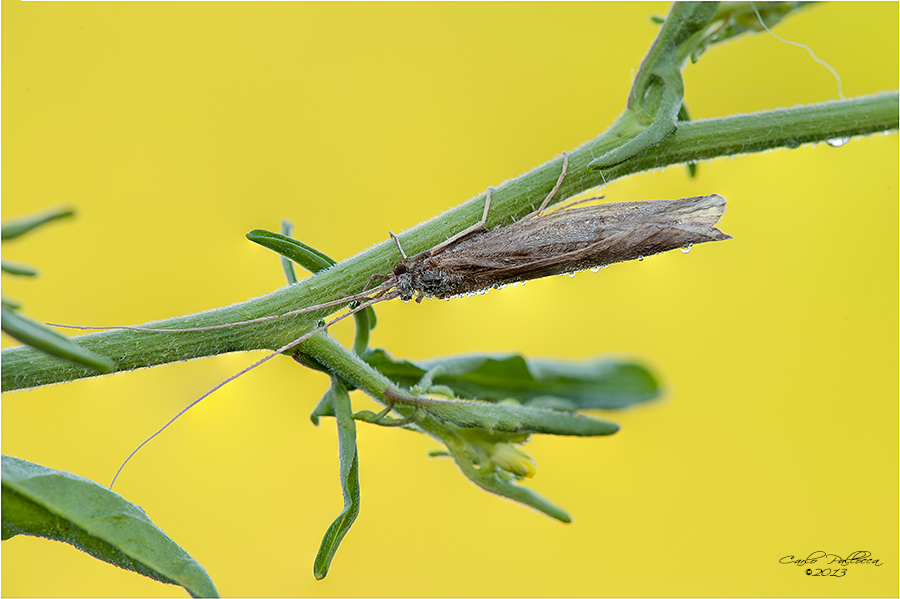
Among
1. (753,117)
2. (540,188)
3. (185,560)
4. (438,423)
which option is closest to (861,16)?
(753,117)

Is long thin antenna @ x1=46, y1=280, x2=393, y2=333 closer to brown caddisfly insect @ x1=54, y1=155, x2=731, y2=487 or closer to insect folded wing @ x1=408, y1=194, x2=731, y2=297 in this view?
brown caddisfly insect @ x1=54, y1=155, x2=731, y2=487

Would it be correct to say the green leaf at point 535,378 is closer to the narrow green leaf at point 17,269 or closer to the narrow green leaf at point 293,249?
the narrow green leaf at point 293,249

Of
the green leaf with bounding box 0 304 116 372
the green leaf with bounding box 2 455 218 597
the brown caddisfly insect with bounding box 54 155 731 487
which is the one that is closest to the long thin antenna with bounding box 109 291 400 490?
the brown caddisfly insect with bounding box 54 155 731 487

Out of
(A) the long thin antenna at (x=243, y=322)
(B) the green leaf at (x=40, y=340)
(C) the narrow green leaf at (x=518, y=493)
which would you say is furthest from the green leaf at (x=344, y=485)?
(B) the green leaf at (x=40, y=340)

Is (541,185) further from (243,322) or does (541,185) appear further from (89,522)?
(89,522)

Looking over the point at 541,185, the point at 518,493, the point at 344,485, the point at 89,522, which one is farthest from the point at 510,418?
the point at 89,522

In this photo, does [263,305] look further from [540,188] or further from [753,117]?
[753,117]
